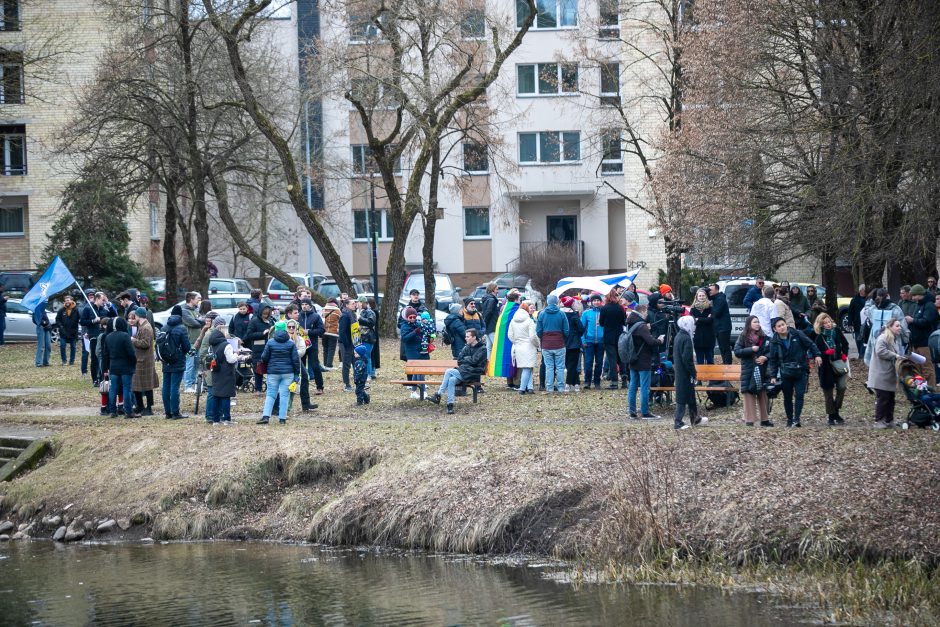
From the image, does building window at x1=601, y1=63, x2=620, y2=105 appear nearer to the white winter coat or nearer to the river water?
the white winter coat

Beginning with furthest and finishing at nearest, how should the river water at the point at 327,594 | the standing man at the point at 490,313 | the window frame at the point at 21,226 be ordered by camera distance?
1. the window frame at the point at 21,226
2. the standing man at the point at 490,313
3. the river water at the point at 327,594

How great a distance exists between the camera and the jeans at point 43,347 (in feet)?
93.9

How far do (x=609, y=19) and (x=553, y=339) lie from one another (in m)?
17.9

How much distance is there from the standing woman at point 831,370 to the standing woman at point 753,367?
2.86 ft

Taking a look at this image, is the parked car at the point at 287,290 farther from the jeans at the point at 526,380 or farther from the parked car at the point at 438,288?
the jeans at the point at 526,380

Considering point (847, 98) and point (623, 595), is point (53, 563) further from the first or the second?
point (847, 98)

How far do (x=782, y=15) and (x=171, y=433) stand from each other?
42.5ft

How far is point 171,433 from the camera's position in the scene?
18.4 metres

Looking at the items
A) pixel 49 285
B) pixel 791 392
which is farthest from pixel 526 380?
pixel 49 285

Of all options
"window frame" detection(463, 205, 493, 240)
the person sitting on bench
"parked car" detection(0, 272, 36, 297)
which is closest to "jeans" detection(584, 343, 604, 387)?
the person sitting on bench

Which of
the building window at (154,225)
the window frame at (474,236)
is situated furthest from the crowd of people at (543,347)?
the window frame at (474,236)

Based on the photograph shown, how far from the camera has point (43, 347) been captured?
28.8 meters

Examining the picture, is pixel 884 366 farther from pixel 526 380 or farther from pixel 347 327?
pixel 347 327

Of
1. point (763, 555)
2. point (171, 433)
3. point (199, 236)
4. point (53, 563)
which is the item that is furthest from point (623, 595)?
point (199, 236)
